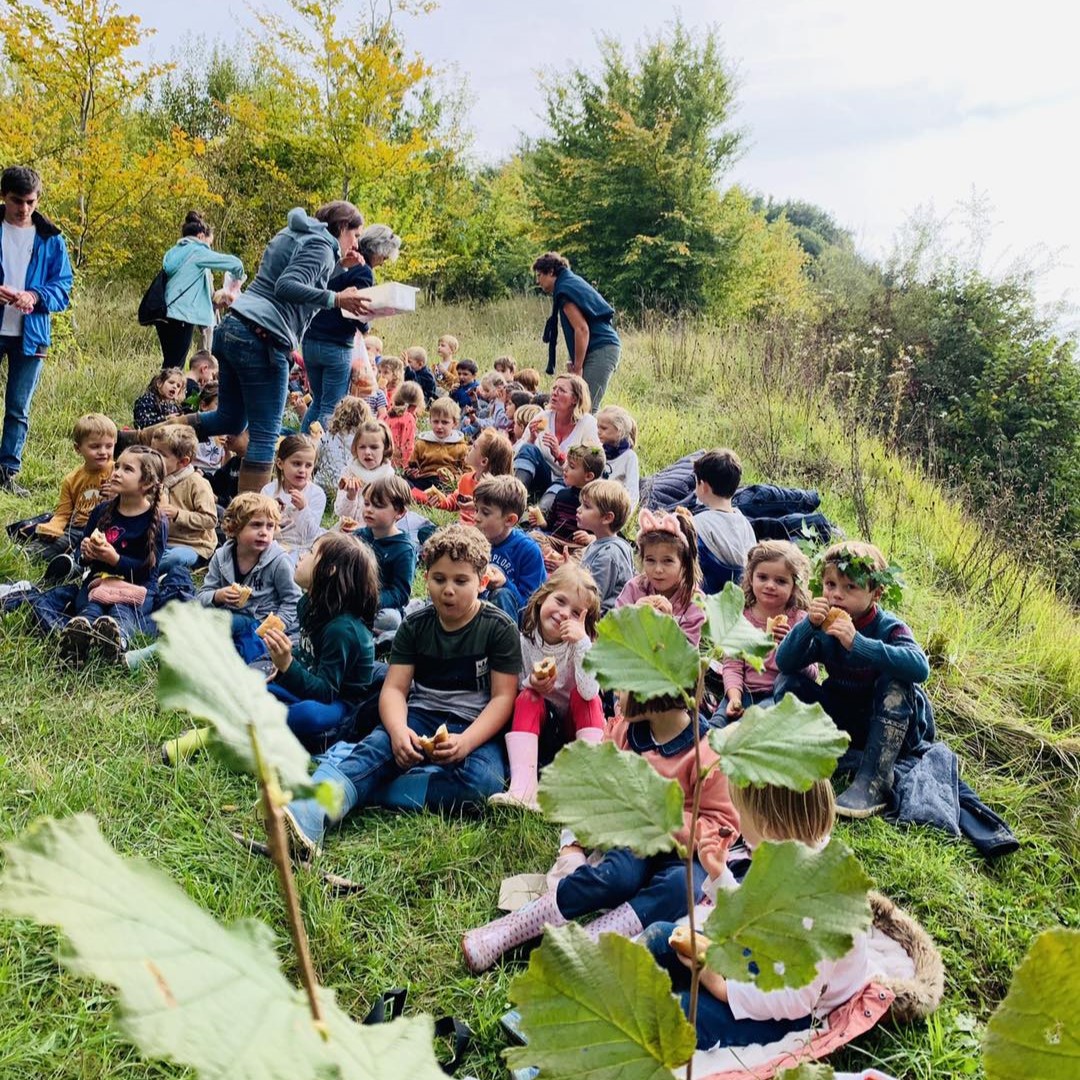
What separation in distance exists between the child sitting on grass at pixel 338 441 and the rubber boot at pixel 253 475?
107 cm

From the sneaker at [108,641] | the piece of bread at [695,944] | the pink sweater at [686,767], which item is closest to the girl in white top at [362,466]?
the sneaker at [108,641]

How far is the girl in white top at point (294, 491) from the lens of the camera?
517 centimetres

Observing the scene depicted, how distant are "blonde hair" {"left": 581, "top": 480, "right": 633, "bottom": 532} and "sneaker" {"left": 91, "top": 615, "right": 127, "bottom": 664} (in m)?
Result: 2.46

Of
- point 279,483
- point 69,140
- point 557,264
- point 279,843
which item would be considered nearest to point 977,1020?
point 279,843

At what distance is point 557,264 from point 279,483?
10.2ft

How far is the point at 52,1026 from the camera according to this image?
6.73 ft

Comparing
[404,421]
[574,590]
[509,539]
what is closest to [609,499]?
[509,539]

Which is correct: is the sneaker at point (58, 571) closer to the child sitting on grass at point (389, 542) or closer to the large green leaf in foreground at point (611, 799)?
the child sitting on grass at point (389, 542)

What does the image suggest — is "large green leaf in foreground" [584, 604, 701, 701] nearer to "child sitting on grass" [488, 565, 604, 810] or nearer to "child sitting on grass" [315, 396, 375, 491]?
"child sitting on grass" [488, 565, 604, 810]

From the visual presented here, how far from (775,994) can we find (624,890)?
0.67 metres

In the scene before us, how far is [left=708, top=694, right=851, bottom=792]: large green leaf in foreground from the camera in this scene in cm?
54

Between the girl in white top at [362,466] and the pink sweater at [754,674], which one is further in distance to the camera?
the girl in white top at [362,466]

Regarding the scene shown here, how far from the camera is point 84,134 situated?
360 inches

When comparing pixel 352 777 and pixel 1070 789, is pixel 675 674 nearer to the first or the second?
pixel 352 777
